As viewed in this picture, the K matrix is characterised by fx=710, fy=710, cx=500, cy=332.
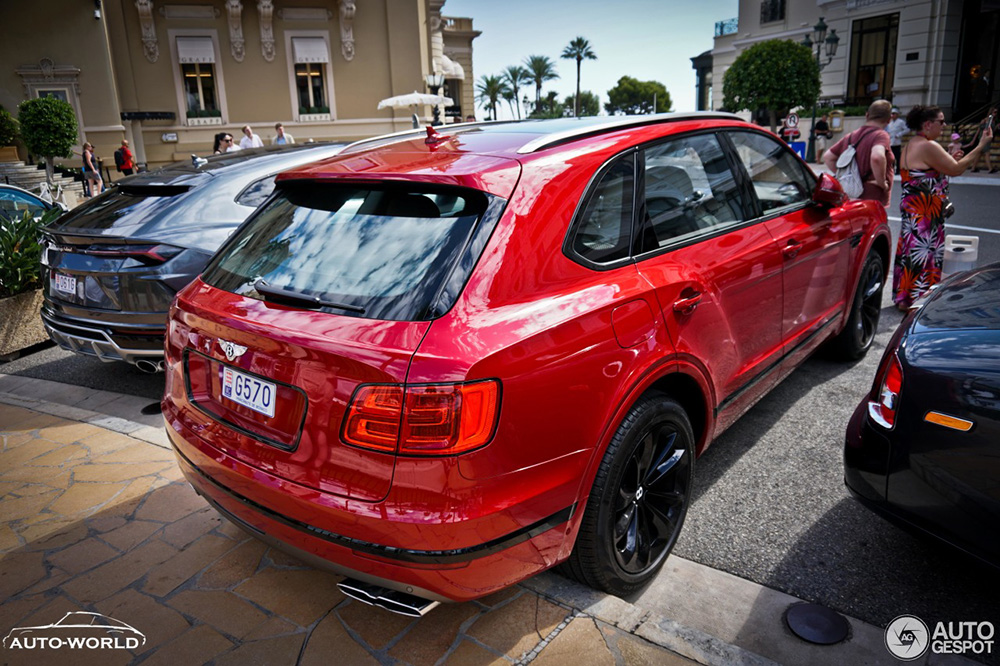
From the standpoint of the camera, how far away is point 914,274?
6320 millimetres

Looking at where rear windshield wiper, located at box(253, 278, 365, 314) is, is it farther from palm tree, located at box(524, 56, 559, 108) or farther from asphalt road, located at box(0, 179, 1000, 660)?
palm tree, located at box(524, 56, 559, 108)

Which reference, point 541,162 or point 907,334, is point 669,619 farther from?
point 541,162

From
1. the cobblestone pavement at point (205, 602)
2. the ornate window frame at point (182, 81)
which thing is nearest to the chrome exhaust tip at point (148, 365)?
the cobblestone pavement at point (205, 602)

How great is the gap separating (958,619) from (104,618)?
10.4 feet

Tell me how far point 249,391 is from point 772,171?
10.2ft

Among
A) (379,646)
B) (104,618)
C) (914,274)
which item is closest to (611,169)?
(379,646)

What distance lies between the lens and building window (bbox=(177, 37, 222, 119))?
29.6 meters

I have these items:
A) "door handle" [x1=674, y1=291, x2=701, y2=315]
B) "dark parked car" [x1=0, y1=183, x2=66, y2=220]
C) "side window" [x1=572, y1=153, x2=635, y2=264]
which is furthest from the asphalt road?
"dark parked car" [x1=0, y1=183, x2=66, y2=220]

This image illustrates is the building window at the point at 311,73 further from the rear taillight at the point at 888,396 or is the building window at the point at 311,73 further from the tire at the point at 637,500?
the rear taillight at the point at 888,396

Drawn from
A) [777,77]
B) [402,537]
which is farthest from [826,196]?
[777,77]

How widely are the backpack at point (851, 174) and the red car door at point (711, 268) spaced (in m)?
3.43

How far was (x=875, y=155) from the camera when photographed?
6.20 metres

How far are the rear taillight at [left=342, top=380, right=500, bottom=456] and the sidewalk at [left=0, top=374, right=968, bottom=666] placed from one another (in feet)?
2.86

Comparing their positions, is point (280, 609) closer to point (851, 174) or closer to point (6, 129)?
point (851, 174)
